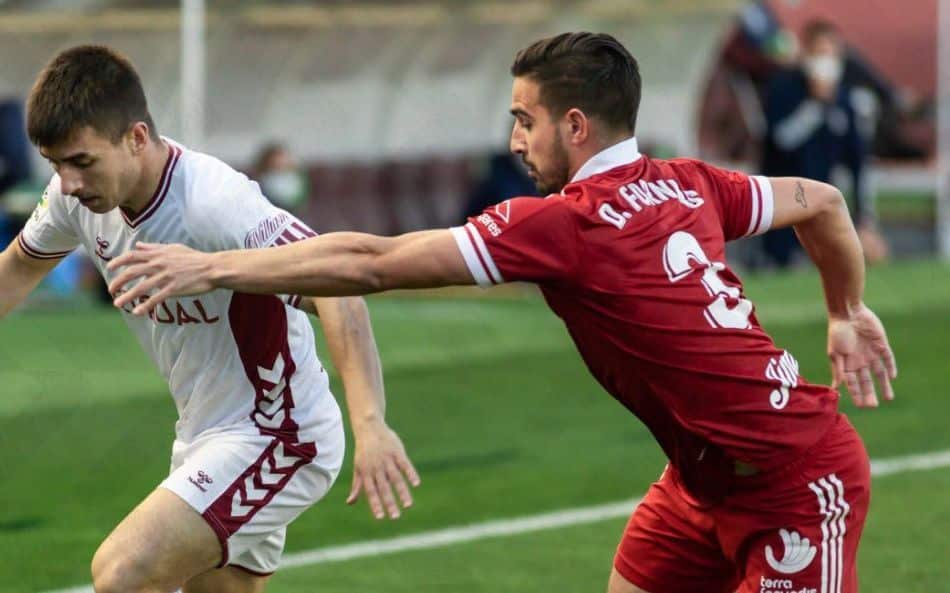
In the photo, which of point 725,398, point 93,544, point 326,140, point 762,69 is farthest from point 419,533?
point 762,69

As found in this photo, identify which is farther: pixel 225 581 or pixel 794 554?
pixel 225 581

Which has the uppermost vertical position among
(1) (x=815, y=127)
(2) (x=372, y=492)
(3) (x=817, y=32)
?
(2) (x=372, y=492)

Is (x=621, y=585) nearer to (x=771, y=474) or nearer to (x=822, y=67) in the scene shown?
(x=771, y=474)

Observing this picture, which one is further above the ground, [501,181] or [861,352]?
[861,352]

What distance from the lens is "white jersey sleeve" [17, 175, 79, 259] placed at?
6.41 m

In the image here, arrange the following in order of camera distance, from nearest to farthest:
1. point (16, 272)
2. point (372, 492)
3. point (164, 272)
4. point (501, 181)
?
point (164, 272), point (372, 492), point (16, 272), point (501, 181)

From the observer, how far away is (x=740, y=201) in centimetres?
595

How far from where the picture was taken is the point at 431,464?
11492 mm

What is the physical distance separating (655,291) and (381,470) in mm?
954

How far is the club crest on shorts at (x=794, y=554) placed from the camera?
18.3ft

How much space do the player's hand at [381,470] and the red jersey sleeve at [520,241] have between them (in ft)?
2.36

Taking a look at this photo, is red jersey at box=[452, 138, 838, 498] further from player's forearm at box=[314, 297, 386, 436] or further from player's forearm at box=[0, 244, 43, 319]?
player's forearm at box=[0, 244, 43, 319]

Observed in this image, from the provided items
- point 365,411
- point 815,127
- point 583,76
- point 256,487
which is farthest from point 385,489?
point 815,127

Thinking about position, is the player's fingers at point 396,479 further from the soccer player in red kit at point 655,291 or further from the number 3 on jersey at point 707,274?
the number 3 on jersey at point 707,274
